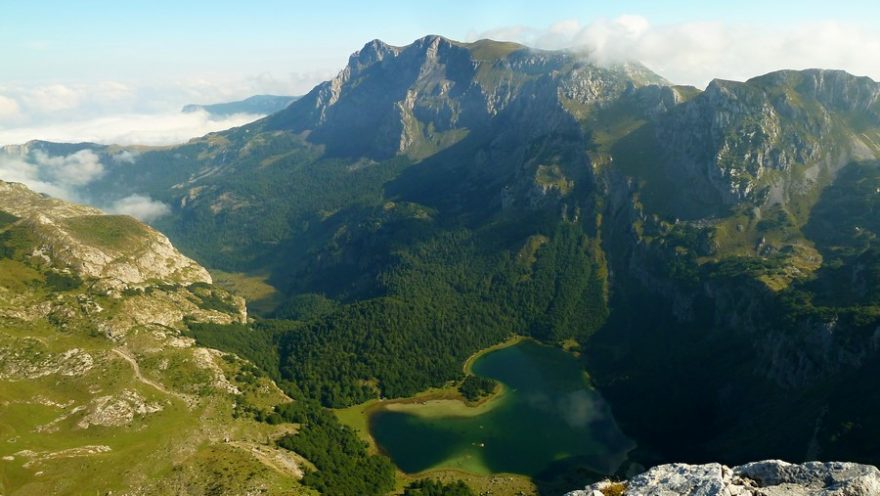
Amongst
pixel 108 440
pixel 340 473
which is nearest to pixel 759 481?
pixel 340 473

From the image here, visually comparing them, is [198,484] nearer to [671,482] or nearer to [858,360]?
[671,482]

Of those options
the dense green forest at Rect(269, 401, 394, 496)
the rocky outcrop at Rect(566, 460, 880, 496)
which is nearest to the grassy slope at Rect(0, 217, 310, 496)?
the dense green forest at Rect(269, 401, 394, 496)

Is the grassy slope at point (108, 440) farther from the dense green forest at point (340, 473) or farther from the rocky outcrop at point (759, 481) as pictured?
the rocky outcrop at point (759, 481)

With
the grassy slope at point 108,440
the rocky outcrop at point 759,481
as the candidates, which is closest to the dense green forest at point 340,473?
the grassy slope at point 108,440

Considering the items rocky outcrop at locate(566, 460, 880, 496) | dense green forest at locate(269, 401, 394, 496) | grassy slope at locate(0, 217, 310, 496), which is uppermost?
rocky outcrop at locate(566, 460, 880, 496)

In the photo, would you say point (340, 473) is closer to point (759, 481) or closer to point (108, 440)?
point (108, 440)

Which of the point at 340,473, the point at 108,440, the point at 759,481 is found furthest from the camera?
Result: the point at 340,473

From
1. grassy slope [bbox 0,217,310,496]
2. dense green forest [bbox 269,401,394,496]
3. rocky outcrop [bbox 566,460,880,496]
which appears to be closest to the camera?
rocky outcrop [bbox 566,460,880,496]

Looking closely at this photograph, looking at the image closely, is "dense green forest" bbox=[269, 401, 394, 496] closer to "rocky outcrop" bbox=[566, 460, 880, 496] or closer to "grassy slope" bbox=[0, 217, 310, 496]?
"grassy slope" bbox=[0, 217, 310, 496]
